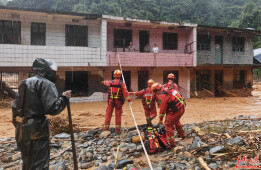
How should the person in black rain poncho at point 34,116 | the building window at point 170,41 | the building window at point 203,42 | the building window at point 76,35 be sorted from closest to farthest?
the person in black rain poncho at point 34,116
the building window at point 76,35
the building window at point 170,41
the building window at point 203,42

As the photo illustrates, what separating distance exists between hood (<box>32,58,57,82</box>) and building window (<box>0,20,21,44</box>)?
39.3 feet

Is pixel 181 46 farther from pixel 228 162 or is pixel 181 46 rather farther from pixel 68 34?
pixel 228 162

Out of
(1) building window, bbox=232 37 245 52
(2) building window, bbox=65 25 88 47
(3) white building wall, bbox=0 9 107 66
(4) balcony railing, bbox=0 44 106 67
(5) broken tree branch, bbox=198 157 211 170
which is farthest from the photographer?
(1) building window, bbox=232 37 245 52

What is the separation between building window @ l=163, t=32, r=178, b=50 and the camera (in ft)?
52.3

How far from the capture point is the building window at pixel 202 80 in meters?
17.0

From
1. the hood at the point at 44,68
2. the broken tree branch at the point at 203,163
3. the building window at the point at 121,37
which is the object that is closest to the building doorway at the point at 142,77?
the building window at the point at 121,37

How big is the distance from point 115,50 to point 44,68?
449 inches

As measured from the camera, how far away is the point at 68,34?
520 inches

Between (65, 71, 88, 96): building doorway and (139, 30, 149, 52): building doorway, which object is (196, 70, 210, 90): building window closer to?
A: (139, 30, 149, 52): building doorway

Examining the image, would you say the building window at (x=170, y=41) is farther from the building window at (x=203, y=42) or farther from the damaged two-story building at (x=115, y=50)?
the building window at (x=203, y=42)

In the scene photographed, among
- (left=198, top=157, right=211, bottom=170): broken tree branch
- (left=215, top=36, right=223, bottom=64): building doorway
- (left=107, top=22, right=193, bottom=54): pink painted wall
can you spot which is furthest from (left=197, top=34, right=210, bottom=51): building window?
(left=198, top=157, right=211, bottom=170): broken tree branch

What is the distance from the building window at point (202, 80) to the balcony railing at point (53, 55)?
9.56 metres

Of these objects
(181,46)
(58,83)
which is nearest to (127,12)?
(181,46)

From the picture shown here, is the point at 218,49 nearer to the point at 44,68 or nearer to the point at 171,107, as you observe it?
the point at 171,107
